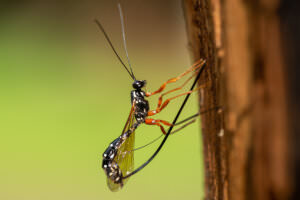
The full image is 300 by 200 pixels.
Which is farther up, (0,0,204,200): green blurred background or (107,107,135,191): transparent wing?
(0,0,204,200): green blurred background

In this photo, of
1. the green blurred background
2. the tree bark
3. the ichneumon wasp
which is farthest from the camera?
the green blurred background

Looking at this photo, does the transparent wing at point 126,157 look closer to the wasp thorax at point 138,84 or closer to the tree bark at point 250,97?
the wasp thorax at point 138,84

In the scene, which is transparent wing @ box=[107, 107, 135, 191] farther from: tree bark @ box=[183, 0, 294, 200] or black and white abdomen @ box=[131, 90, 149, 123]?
tree bark @ box=[183, 0, 294, 200]

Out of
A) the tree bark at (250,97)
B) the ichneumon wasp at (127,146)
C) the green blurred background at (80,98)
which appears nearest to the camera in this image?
the tree bark at (250,97)

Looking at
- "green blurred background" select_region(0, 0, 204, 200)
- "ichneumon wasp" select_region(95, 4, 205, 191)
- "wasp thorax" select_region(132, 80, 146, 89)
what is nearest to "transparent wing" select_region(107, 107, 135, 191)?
"ichneumon wasp" select_region(95, 4, 205, 191)

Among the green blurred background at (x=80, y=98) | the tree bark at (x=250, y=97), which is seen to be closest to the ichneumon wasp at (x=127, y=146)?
the tree bark at (x=250, y=97)

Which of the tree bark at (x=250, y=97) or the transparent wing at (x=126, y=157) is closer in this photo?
the tree bark at (x=250, y=97)

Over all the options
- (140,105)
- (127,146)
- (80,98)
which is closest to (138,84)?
(140,105)
